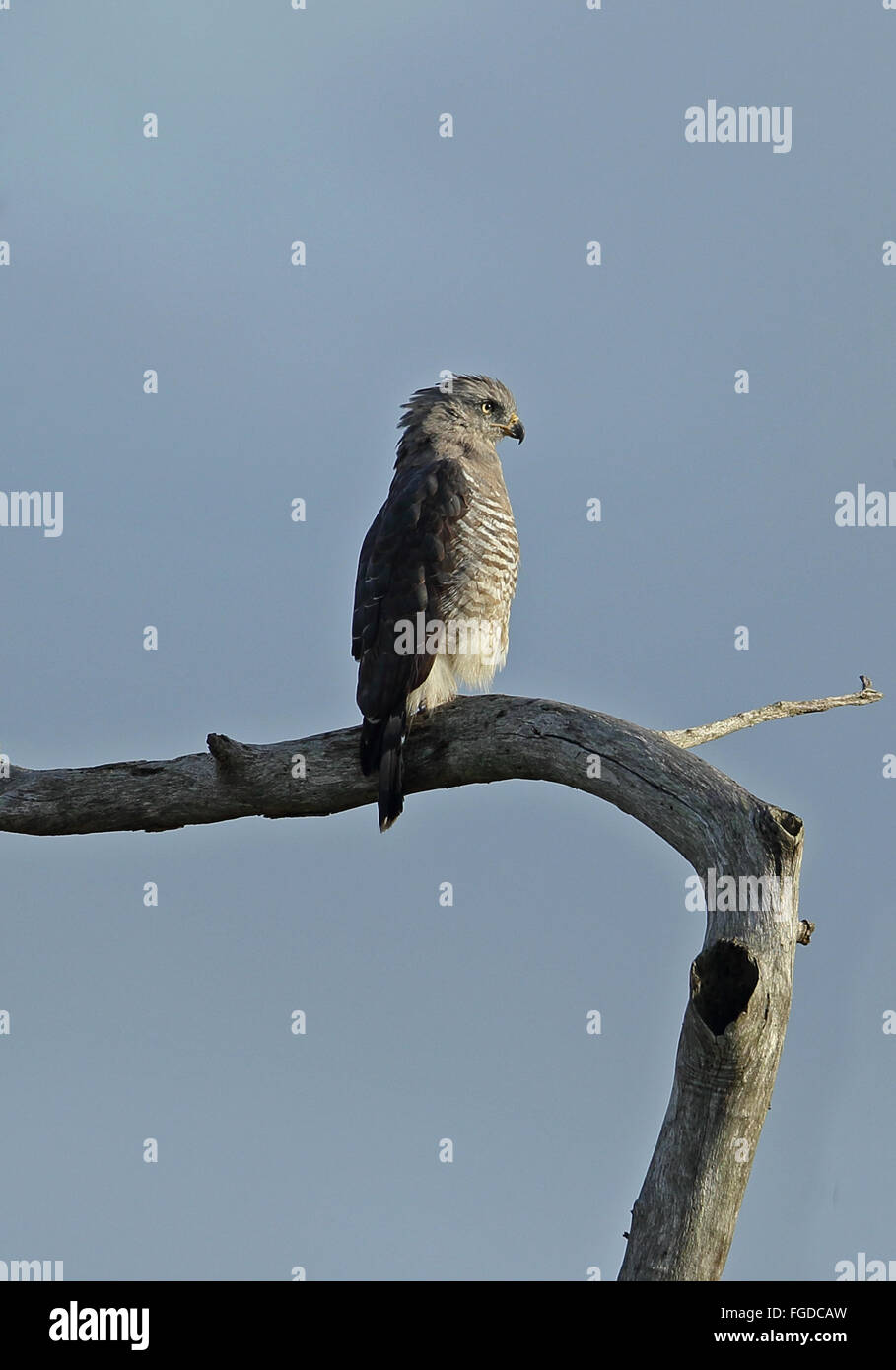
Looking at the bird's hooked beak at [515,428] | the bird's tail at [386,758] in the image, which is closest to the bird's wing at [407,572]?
the bird's tail at [386,758]

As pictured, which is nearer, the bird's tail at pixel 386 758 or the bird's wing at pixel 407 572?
the bird's tail at pixel 386 758

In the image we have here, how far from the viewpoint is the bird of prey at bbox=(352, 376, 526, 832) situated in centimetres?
623

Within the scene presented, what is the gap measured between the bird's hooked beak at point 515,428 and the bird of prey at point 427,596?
0.49 meters

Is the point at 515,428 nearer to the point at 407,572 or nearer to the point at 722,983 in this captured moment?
the point at 407,572

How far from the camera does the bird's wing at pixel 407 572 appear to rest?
6.38 m

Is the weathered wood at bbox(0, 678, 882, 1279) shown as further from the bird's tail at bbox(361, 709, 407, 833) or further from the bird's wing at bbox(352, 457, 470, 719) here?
the bird's wing at bbox(352, 457, 470, 719)

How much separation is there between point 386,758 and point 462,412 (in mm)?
2260

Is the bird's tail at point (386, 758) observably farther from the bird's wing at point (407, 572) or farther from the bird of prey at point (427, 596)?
the bird's wing at point (407, 572)

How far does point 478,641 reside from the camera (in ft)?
21.8

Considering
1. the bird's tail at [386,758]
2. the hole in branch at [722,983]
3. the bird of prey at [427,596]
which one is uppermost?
the bird of prey at [427,596]

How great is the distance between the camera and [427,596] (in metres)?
6.53
